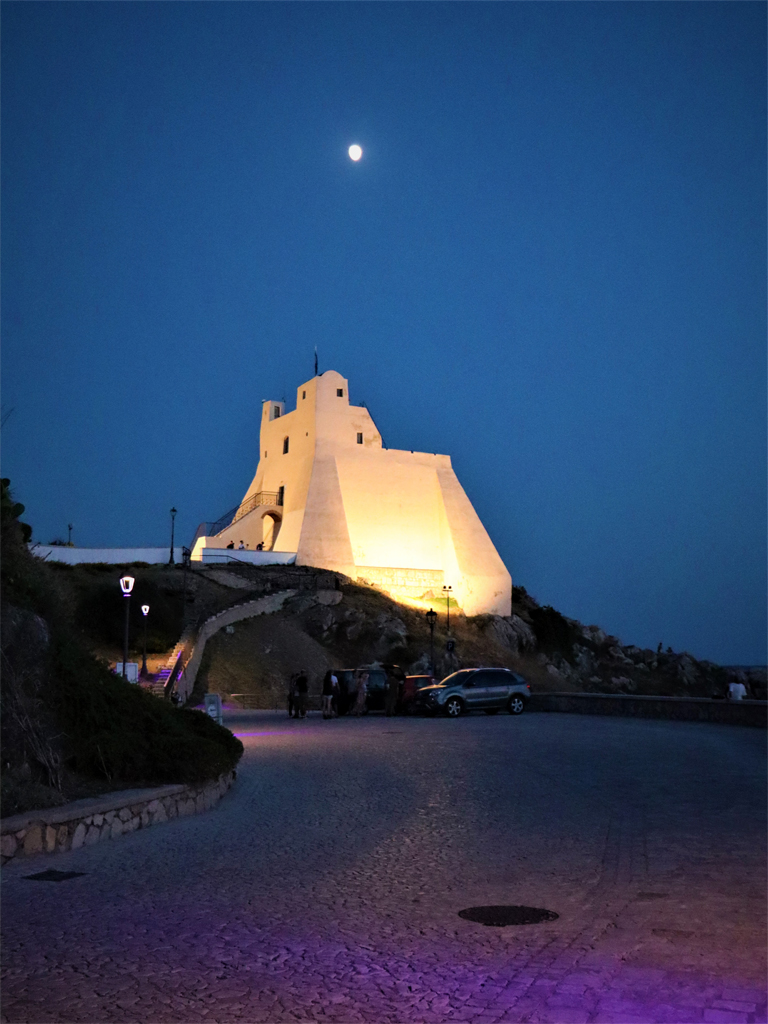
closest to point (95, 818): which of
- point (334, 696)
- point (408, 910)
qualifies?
point (408, 910)

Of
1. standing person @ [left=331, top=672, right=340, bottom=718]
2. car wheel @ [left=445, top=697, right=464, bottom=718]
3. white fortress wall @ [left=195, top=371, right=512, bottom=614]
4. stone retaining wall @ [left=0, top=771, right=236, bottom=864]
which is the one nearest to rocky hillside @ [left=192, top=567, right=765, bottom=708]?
white fortress wall @ [left=195, top=371, right=512, bottom=614]

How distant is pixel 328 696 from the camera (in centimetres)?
2881

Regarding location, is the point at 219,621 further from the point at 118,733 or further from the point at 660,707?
the point at 118,733

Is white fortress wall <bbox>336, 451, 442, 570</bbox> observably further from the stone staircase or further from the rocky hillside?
the stone staircase

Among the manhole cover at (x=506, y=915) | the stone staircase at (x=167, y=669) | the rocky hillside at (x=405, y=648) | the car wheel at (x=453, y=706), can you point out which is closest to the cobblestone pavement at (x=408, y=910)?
the manhole cover at (x=506, y=915)

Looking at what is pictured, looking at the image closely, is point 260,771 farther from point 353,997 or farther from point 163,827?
point 353,997

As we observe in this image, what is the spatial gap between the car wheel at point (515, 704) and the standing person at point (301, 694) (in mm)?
6819

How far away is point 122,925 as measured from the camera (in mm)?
6227

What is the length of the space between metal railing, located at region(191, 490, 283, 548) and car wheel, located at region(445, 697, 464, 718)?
118 ft

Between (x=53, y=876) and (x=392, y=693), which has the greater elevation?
(x=392, y=693)

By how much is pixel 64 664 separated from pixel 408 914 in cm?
609

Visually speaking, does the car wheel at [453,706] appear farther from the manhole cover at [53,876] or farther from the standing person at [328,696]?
the manhole cover at [53,876]

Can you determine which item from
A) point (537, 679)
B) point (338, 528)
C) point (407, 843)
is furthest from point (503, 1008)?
point (338, 528)

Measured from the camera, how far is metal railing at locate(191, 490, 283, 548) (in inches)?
2516
